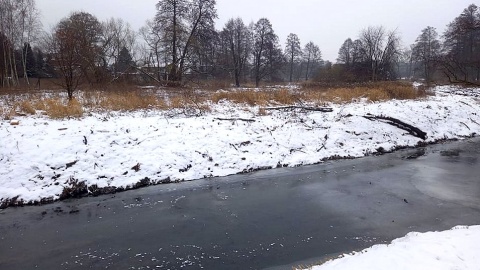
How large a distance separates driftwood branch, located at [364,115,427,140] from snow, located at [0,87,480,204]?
0.23 meters

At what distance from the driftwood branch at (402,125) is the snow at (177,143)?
23cm

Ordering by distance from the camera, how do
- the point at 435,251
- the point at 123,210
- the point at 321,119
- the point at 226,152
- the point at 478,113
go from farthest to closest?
the point at 478,113
the point at 321,119
the point at 226,152
the point at 123,210
the point at 435,251

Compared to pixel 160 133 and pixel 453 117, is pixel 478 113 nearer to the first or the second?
pixel 453 117

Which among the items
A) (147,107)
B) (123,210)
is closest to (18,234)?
(123,210)

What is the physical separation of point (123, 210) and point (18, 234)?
1993 mm

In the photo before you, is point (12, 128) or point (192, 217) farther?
point (12, 128)

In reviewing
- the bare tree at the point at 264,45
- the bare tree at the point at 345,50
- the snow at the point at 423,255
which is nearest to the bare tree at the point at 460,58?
the snow at the point at 423,255

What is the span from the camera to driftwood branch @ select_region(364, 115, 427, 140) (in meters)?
14.6

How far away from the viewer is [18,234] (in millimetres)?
6273

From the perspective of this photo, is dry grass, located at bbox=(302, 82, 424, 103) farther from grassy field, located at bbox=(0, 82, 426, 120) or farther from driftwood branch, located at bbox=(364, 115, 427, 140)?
driftwood branch, located at bbox=(364, 115, 427, 140)

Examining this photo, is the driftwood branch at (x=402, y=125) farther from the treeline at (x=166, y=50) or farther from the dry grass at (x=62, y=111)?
the dry grass at (x=62, y=111)

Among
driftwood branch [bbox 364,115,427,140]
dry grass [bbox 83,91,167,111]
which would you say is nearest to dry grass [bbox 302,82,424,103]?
driftwood branch [bbox 364,115,427,140]

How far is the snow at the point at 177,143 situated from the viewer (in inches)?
346

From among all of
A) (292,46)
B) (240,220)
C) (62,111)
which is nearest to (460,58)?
(240,220)
